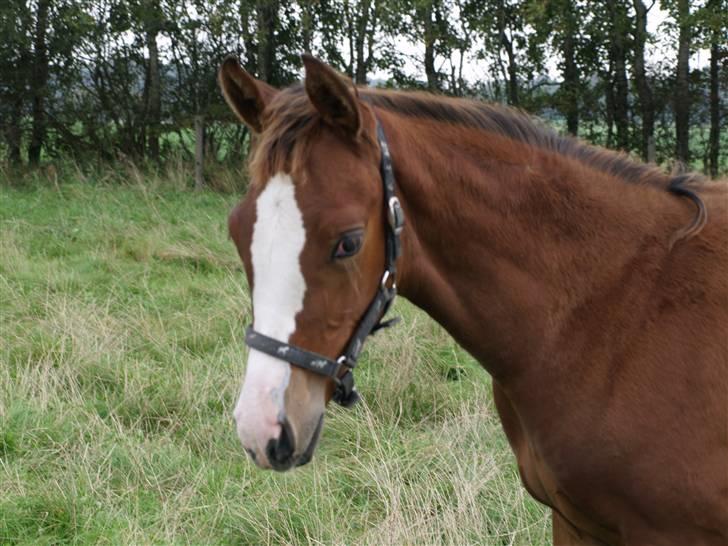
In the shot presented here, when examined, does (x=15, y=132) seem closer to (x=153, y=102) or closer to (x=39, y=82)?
(x=39, y=82)

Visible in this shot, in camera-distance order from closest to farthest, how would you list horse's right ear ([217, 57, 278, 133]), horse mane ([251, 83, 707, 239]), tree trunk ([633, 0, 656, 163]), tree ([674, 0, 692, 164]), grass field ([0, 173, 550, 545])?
horse mane ([251, 83, 707, 239])
horse's right ear ([217, 57, 278, 133])
grass field ([0, 173, 550, 545])
tree ([674, 0, 692, 164])
tree trunk ([633, 0, 656, 163])

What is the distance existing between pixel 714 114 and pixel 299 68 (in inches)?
251

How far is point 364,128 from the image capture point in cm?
192

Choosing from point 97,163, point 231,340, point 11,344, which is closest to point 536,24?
point 97,163

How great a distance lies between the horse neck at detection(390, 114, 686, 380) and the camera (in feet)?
6.77

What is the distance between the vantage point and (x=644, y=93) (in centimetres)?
1234

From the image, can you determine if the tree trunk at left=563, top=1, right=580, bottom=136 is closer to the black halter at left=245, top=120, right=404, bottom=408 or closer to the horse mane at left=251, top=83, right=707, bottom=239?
the horse mane at left=251, top=83, right=707, bottom=239

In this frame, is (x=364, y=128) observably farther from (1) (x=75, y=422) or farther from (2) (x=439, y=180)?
(1) (x=75, y=422)

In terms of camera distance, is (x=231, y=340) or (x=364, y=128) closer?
(x=364, y=128)

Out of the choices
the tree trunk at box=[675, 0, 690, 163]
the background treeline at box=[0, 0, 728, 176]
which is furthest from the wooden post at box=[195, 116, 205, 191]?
the tree trunk at box=[675, 0, 690, 163]

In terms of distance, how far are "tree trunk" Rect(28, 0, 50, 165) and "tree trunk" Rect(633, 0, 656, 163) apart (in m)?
8.52

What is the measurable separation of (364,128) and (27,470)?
2564 millimetres

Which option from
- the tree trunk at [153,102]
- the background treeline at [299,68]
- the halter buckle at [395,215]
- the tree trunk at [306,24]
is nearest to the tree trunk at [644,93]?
the background treeline at [299,68]

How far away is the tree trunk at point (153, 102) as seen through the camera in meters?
13.0
